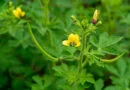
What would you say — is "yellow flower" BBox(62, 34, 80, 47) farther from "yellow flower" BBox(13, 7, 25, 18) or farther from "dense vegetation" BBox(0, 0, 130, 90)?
"yellow flower" BBox(13, 7, 25, 18)

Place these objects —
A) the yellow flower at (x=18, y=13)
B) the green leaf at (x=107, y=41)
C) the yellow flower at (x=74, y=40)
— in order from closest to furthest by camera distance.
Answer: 1. the yellow flower at (x=74, y=40)
2. the green leaf at (x=107, y=41)
3. the yellow flower at (x=18, y=13)

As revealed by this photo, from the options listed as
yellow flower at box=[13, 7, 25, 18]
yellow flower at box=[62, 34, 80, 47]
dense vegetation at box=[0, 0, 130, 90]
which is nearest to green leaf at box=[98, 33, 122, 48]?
dense vegetation at box=[0, 0, 130, 90]

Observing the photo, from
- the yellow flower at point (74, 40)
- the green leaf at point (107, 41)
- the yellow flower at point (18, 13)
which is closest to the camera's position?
the yellow flower at point (74, 40)

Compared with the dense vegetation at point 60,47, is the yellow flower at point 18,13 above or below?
above

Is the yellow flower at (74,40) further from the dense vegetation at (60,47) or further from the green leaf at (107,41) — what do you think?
the green leaf at (107,41)

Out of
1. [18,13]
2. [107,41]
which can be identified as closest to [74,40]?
[107,41]

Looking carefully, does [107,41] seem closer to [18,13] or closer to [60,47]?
[60,47]

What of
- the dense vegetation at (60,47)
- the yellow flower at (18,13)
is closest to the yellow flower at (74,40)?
the dense vegetation at (60,47)

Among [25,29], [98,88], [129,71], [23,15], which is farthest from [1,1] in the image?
[129,71]

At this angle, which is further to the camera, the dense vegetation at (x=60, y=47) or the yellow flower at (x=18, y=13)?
the yellow flower at (x=18, y=13)
